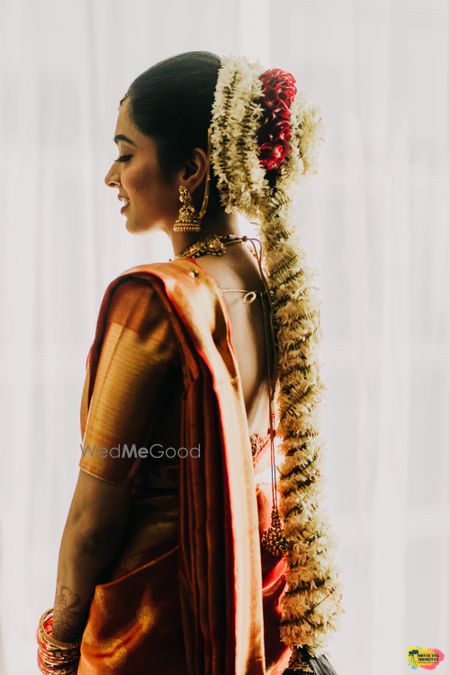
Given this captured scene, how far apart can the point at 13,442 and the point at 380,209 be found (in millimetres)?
1027

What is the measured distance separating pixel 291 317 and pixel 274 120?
269mm

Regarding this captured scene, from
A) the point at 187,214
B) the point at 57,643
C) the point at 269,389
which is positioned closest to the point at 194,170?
the point at 187,214

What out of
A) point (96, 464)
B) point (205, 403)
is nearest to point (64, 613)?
point (96, 464)

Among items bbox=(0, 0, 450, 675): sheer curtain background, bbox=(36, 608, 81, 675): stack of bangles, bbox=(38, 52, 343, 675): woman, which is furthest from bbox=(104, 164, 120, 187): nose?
bbox=(36, 608, 81, 675): stack of bangles

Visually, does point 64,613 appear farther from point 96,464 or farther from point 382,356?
point 382,356

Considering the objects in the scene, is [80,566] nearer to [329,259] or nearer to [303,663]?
[303,663]

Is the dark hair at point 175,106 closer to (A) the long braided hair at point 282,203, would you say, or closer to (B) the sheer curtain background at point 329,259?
(A) the long braided hair at point 282,203

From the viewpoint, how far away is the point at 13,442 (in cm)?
132

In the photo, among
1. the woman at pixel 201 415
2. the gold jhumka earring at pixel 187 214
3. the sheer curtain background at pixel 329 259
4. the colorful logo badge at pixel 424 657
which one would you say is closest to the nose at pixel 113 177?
the woman at pixel 201 415

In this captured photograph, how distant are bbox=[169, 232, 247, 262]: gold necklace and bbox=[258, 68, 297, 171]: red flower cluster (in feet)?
0.39

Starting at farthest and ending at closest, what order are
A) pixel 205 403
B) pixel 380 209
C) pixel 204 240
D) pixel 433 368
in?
pixel 433 368, pixel 380 209, pixel 204 240, pixel 205 403

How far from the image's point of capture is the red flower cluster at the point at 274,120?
2.84 feet

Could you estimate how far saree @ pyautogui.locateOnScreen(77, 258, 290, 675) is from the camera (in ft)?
2.52

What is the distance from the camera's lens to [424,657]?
178cm
